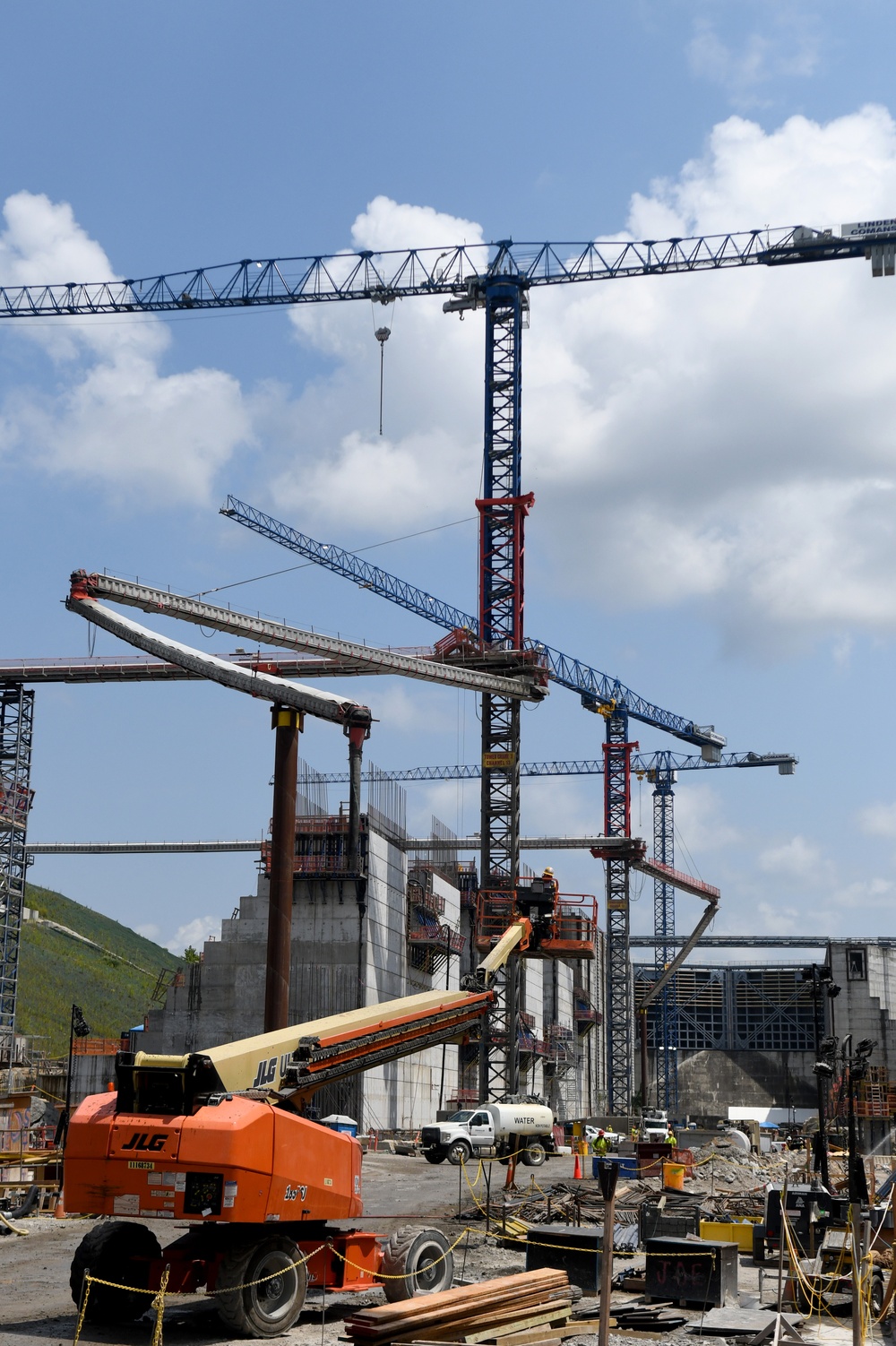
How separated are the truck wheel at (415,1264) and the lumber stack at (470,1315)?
54.2 inches

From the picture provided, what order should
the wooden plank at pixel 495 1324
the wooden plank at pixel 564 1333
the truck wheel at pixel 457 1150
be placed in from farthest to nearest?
the truck wheel at pixel 457 1150, the wooden plank at pixel 564 1333, the wooden plank at pixel 495 1324

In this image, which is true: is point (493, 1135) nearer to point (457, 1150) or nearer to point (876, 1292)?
point (457, 1150)

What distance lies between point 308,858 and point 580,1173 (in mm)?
21181

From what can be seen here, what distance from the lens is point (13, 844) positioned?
235ft

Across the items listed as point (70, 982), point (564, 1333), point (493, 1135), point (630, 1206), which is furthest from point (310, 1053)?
point (70, 982)

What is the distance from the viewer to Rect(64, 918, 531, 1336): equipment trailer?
1545 centimetres

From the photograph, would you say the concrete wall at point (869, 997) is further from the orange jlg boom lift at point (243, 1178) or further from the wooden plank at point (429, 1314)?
A: the wooden plank at point (429, 1314)

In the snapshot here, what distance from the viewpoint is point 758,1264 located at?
23250 millimetres

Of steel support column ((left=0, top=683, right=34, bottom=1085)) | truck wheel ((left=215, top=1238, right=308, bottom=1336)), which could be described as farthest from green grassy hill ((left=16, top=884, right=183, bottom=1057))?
truck wheel ((left=215, top=1238, right=308, bottom=1336))

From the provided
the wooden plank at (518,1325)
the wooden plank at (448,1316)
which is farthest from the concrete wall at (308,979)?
the wooden plank at (448,1316)

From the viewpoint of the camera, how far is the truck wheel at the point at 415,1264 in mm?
17125

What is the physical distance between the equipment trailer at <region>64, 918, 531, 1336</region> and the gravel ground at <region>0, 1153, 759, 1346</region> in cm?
51

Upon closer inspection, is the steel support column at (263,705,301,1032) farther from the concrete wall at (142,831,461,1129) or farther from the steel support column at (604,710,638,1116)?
the steel support column at (604,710,638,1116)

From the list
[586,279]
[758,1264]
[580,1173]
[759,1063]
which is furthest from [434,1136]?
[759,1063]
